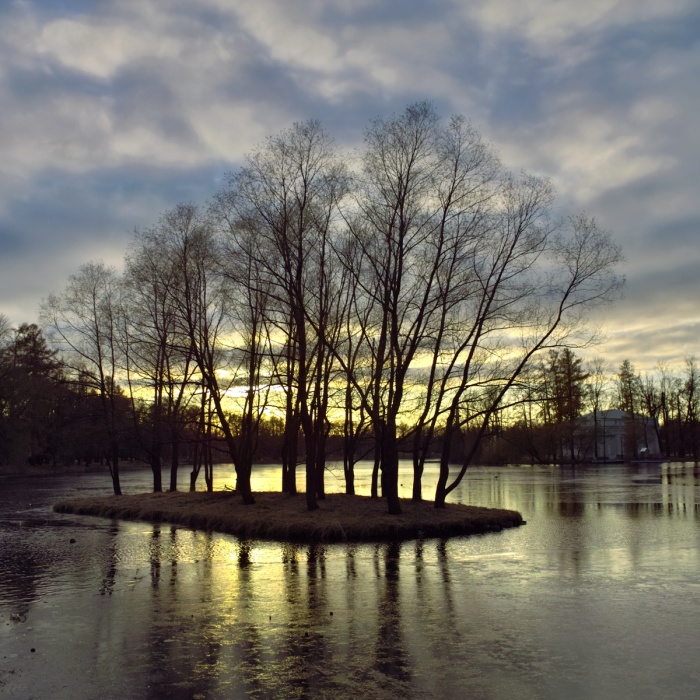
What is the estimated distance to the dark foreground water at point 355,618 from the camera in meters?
7.64

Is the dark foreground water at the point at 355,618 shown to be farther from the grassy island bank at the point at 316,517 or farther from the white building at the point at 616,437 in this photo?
the white building at the point at 616,437

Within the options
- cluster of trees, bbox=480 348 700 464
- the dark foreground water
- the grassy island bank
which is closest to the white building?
cluster of trees, bbox=480 348 700 464

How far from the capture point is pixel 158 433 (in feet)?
109

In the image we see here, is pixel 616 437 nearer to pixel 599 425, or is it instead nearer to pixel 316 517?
pixel 599 425

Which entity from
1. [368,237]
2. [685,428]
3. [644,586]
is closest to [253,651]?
[644,586]

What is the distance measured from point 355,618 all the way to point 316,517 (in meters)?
11.4

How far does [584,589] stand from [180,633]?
7.18 metres

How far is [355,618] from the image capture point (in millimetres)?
10703

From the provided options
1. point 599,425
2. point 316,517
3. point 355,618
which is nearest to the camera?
point 355,618

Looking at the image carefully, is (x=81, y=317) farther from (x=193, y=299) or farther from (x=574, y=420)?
(x=574, y=420)

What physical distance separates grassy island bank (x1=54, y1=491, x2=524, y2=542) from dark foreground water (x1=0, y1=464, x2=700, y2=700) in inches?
51.7

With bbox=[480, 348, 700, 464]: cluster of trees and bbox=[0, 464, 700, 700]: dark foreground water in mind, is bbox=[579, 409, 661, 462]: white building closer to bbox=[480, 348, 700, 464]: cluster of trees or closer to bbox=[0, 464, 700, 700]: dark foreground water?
bbox=[480, 348, 700, 464]: cluster of trees

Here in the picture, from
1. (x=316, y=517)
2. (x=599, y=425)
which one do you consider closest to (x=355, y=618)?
(x=316, y=517)

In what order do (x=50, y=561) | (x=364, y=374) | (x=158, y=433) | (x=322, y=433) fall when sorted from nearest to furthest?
1. (x=50, y=561)
2. (x=322, y=433)
3. (x=364, y=374)
4. (x=158, y=433)
